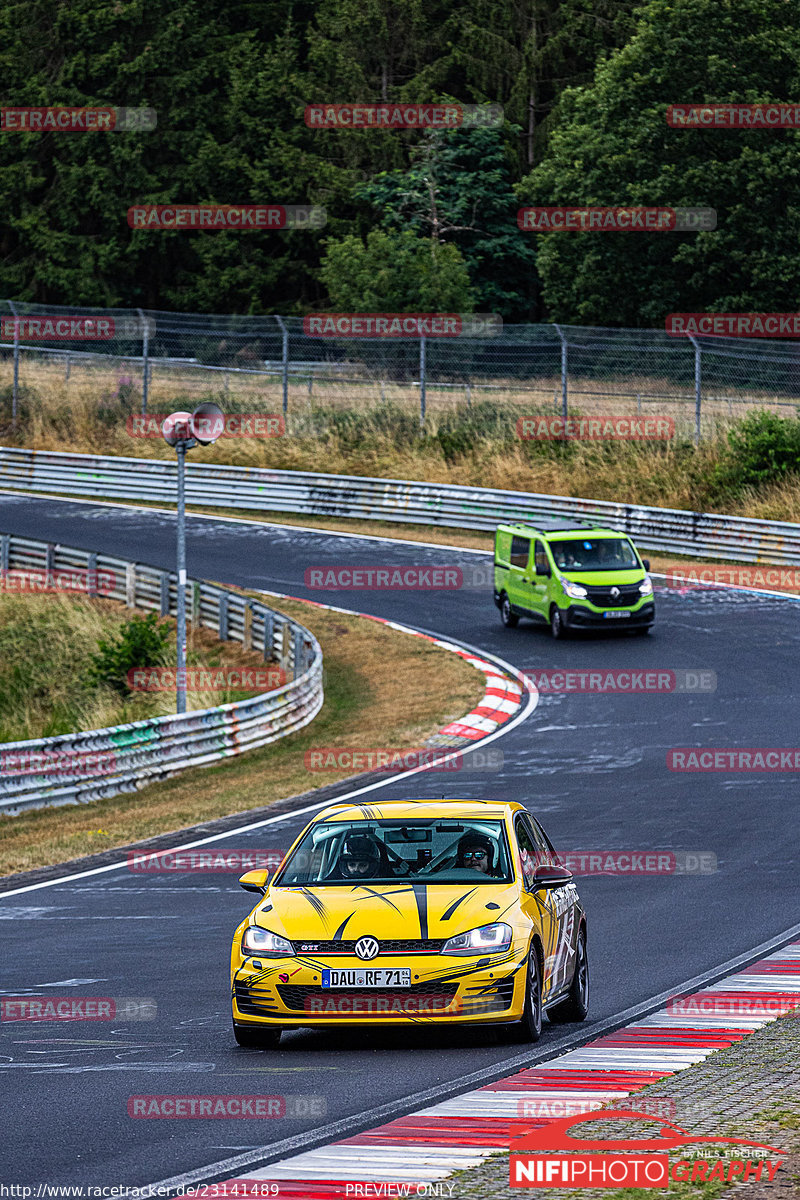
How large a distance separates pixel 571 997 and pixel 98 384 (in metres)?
42.1

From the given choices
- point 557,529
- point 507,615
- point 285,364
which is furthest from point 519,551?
point 285,364

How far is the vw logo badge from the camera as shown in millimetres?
8828

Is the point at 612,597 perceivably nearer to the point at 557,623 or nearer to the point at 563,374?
the point at 557,623

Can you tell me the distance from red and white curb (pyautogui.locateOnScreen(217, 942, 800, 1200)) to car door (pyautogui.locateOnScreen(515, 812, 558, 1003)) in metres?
0.49

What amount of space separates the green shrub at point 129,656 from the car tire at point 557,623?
6.56 m

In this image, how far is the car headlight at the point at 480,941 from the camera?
29.0 ft

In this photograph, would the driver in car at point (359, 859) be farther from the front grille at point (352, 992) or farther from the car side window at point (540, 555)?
the car side window at point (540, 555)

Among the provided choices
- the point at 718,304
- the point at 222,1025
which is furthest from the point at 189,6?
the point at 222,1025

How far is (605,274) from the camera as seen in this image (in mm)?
65188

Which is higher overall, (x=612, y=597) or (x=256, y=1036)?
(x=256, y=1036)

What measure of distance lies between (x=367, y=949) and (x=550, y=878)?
1.16m

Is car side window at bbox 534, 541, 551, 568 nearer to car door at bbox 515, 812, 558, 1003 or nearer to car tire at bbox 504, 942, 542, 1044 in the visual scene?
car door at bbox 515, 812, 558, 1003

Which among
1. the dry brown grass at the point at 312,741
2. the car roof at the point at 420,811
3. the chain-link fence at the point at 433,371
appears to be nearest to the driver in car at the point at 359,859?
the car roof at the point at 420,811

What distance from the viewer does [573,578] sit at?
29.0 metres
